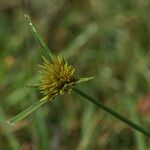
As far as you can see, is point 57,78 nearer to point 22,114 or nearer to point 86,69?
point 22,114

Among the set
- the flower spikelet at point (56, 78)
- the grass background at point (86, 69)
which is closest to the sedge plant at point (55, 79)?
the flower spikelet at point (56, 78)

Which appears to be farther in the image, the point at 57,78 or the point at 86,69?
the point at 86,69

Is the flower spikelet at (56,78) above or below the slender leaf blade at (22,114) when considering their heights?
above

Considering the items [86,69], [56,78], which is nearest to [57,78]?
[56,78]

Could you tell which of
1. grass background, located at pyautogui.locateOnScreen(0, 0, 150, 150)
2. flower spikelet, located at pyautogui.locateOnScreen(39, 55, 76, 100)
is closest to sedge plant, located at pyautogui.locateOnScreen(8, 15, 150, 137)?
flower spikelet, located at pyautogui.locateOnScreen(39, 55, 76, 100)

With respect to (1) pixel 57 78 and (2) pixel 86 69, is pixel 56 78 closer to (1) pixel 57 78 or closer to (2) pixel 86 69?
(1) pixel 57 78

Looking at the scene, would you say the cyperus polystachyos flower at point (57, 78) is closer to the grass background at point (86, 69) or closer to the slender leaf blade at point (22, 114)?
the slender leaf blade at point (22, 114)
